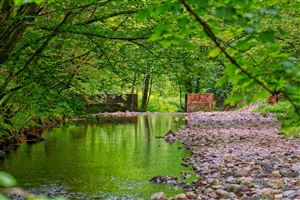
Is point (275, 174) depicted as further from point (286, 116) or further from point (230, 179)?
point (286, 116)

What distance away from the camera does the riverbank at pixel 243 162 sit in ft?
22.0

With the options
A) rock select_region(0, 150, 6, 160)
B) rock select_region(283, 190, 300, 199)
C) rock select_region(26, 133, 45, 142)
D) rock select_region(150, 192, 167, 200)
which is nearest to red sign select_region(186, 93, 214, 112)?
rock select_region(26, 133, 45, 142)

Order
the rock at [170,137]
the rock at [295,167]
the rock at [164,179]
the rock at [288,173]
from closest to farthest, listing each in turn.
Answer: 1. the rock at [288,173]
2. the rock at [295,167]
3. the rock at [164,179]
4. the rock at [170,137]

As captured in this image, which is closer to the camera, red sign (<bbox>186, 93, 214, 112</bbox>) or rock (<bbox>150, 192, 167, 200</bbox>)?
rock (<bbox>150, 192, 167, 200</bbox>)

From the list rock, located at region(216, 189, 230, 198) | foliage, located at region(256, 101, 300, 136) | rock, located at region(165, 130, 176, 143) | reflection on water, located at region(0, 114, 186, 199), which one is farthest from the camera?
rock, located at region(165, 130, 176, 143)

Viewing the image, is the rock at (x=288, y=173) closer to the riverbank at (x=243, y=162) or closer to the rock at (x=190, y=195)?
the riverbank at (x=243, y=162)

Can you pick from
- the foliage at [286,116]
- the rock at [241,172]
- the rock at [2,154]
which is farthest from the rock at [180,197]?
the rock at [2,154]

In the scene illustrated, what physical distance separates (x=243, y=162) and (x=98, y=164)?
2.84 metres

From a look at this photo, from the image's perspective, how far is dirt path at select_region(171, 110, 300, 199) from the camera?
263 inches

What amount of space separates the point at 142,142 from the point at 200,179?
20.4 ft

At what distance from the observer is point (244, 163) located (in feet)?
30.1

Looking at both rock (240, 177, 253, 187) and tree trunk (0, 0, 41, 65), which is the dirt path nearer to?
rock (240, 177, 253, 187)

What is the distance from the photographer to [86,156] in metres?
11.3

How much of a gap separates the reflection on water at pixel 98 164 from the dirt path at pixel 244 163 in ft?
1.86
